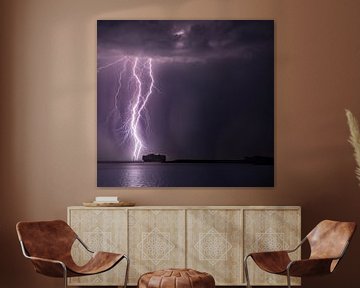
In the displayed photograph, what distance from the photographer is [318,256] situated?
532 centimetres

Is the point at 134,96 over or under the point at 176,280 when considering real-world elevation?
over

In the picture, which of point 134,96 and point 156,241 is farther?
point 134,96

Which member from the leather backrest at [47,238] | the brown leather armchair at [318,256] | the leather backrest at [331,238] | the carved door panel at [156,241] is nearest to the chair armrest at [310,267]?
the brown leather armchair at [318,256]

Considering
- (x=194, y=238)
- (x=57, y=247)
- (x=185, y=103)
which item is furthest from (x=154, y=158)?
(x=57, y=247)

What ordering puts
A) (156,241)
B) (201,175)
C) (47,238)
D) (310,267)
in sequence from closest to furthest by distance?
(310,267)
(47,238)
(156,241)
(201,175)

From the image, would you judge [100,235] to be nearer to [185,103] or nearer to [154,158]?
[154,158]

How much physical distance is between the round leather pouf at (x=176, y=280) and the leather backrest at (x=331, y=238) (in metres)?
1.02

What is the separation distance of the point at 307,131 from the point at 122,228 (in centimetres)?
194

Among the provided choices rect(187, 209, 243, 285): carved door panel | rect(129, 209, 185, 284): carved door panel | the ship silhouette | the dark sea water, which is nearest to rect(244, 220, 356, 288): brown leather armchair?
rect(187, 209, 243, 285): carved door panel

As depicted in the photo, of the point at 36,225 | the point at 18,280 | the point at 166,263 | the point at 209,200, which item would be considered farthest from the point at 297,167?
the point at 18,280

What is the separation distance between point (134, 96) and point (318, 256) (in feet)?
7.25

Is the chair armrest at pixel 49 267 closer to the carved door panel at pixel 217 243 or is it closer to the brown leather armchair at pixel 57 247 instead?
the brown leather armchair at pixel 57 247

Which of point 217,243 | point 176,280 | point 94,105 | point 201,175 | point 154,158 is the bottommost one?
point 176,280

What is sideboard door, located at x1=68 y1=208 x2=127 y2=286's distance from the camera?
224 inches
